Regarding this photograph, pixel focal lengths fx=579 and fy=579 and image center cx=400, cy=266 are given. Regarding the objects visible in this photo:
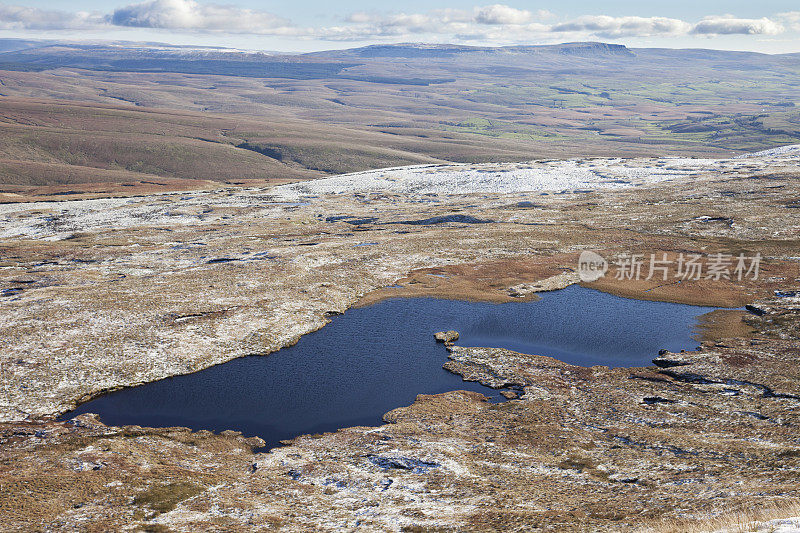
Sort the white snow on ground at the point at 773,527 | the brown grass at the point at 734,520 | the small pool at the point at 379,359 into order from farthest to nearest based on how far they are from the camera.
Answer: the small pool at the point at 379,359
the brown grass at the point at 734,520
the white snow on ground at the point at 773,527

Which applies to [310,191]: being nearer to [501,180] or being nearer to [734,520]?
[501,180]

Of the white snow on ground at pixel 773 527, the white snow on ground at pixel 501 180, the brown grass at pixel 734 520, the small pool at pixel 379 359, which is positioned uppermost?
the white snow on ground at pixel 501 180

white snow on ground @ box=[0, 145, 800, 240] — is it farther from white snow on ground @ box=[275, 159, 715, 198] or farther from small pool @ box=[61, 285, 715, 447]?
small pool @ box=[61, 285, 715, 447]

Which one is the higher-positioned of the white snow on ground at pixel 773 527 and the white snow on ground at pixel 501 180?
the white snow on ground at pixel 501 180

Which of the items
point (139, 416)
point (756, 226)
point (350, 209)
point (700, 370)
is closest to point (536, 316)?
point (700, 370)

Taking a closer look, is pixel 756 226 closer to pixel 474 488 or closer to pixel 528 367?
pixel 528 367

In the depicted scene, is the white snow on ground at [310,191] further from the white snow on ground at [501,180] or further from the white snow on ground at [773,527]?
the white snow on ground at [773,527]

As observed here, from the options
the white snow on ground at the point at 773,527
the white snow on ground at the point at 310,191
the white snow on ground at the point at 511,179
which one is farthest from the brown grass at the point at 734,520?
the white snow on ground at the point at 511,179

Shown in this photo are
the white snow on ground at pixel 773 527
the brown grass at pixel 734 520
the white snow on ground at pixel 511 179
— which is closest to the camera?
the white snow on ground at pixel 773 527
